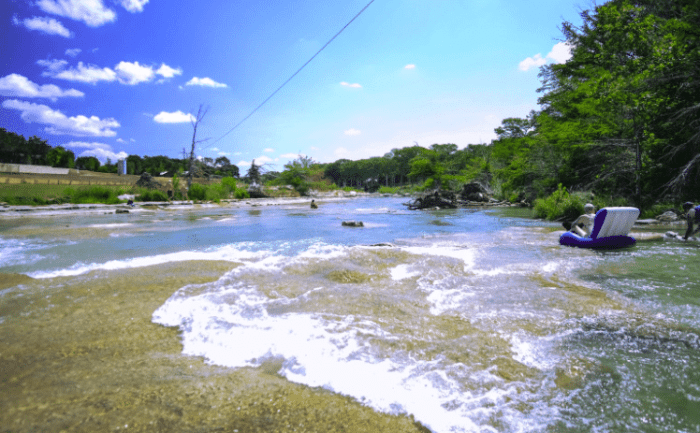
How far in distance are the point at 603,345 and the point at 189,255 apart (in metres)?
7.54

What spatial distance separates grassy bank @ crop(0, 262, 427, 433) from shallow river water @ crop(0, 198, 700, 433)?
0.45 ft

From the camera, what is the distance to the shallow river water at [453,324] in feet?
7.26

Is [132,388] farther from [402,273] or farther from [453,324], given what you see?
[402,273]

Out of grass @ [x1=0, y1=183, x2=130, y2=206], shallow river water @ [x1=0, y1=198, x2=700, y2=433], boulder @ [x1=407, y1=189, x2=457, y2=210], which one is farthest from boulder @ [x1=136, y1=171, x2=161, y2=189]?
shallow river water @ [x1=0, y1=198, x2=700, y2=433]

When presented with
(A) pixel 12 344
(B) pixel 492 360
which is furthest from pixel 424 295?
(A) pixel 12 344

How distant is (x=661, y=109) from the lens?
1305cm

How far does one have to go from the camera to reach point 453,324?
3590 millimetres

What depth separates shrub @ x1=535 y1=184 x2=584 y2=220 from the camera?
A: 49.0 feet

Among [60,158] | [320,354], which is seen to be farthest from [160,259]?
[60,158]

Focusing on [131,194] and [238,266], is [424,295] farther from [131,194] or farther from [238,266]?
[131,194]

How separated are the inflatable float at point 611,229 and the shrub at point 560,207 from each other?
298 inches

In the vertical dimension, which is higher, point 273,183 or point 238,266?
point 273,183

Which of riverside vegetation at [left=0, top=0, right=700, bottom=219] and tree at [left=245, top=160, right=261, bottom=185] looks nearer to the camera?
riverside vegetation at [left=0, top=0, right=700, bottom=219]

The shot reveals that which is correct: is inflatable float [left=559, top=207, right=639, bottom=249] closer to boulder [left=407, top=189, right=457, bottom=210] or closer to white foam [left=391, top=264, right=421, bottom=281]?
white foam [left=391, top=264, right=421, bottom=281]
